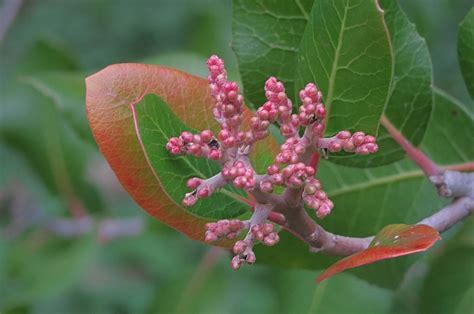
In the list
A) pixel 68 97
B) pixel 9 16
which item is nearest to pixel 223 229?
pixel 68 97

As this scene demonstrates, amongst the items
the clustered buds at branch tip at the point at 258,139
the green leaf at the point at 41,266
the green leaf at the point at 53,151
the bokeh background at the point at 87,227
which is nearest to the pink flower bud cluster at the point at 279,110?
the clustered buds at branch tip at the point at 258,139

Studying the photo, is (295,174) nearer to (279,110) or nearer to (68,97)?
(279,110)

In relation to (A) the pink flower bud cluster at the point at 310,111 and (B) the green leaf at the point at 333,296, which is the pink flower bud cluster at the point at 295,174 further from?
(B) the green leaf at the point at 333,296

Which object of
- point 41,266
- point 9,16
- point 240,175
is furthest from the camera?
point 9,16

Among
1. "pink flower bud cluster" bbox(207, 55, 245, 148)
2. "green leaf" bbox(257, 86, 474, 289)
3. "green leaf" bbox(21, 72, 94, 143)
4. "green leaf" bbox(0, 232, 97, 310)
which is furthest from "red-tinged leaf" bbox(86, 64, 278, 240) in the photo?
"green leaf" bbox(0, 232, 97, 310)

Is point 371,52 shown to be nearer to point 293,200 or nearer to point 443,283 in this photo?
point 293,200

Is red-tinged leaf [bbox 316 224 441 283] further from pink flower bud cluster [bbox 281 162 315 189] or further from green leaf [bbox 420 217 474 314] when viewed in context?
green leaf [bbox 420 217 474 314]
